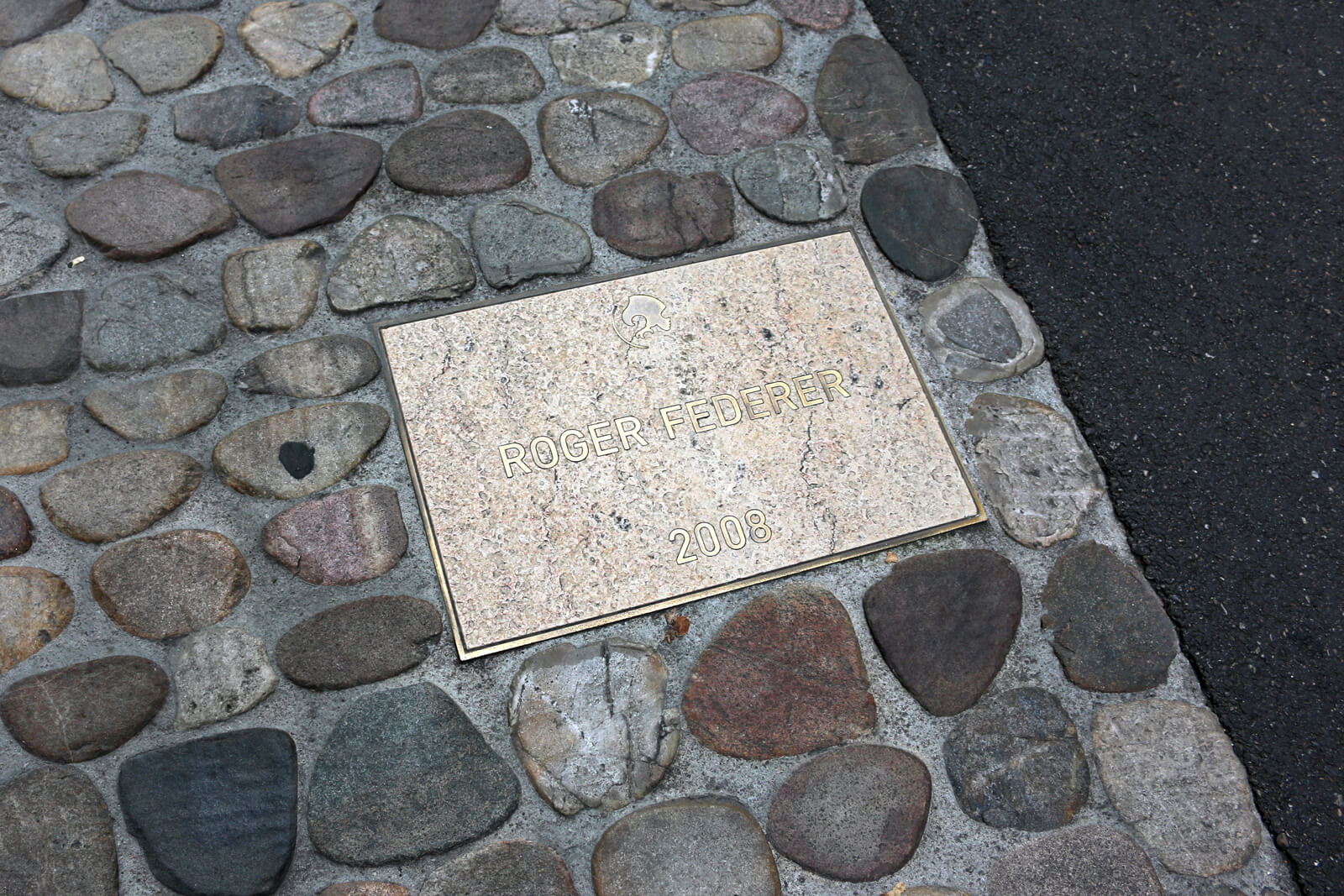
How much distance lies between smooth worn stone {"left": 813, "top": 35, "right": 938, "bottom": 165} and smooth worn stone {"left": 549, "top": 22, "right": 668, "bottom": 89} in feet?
1.24

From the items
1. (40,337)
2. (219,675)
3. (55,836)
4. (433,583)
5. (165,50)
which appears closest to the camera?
(55,836)

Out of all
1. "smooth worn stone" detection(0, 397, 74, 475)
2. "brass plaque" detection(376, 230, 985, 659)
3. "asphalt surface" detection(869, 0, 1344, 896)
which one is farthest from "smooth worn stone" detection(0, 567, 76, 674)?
"asphalt surface" detection(869, 0, 1344, 896)

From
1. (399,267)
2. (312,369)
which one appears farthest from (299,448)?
(399,267)

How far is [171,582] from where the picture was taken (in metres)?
1.42

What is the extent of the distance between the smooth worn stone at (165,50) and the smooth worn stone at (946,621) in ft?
5.70

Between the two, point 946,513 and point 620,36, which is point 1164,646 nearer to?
point 946,513

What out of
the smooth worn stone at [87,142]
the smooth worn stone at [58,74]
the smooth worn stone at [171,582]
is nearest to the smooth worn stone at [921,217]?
the smooth worn stone at [171,582]

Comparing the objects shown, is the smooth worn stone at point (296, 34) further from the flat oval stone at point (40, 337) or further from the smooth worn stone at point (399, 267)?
the flat oval stone at point (40, 337)

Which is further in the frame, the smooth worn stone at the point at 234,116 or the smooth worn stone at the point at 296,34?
the smooth worn stone at the point at 296,34

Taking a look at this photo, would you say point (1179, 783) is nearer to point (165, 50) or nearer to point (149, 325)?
point (149, 325)

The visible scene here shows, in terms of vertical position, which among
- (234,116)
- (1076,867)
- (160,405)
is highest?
(234,116)

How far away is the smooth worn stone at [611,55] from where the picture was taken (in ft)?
6.42

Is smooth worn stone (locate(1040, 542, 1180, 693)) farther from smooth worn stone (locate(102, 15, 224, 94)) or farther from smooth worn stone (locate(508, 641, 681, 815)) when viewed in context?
smooth worn stone (locate(102, 15, 224, 94))

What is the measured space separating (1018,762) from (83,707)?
1.41m
